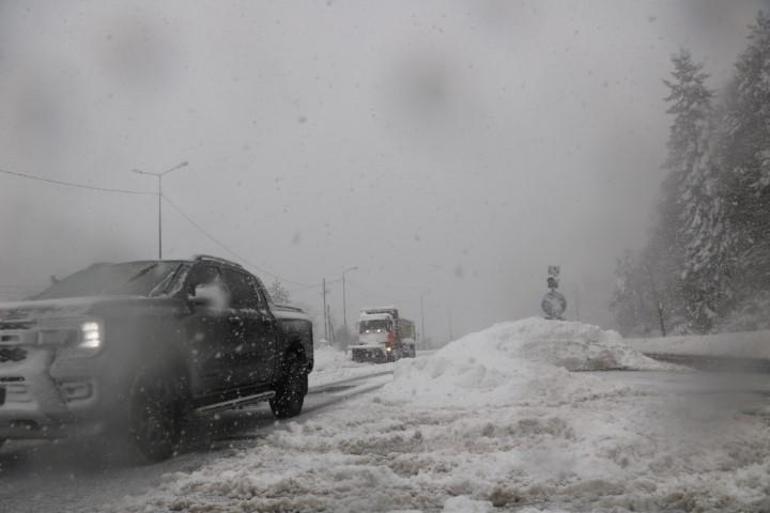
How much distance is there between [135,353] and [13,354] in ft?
2.93

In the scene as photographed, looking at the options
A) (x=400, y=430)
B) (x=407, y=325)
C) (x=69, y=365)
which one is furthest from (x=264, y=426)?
(x=407, y=325)

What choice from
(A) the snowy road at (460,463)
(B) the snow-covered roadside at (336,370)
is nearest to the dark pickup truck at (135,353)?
(A) the snowy road at (460,463)

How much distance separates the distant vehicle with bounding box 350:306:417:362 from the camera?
105 feet

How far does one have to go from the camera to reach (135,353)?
554 cm

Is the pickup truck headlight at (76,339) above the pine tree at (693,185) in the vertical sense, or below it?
below

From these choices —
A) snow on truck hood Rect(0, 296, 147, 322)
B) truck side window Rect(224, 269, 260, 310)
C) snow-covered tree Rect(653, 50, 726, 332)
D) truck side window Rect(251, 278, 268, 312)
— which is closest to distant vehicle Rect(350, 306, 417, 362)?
snow-covered tree Rect(653, 50, 726, 332)

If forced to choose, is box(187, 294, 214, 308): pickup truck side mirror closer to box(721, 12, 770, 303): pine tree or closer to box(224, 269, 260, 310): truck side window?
box(224, 269, 260, 310): truck side window

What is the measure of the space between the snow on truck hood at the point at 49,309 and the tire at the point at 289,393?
134 inches

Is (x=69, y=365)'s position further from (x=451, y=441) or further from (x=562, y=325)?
(x=562, y=325)

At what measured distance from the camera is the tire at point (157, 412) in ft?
17.9

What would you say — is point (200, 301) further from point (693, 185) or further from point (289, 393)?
point (693, 185)

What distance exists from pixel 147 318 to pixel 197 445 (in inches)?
62.9

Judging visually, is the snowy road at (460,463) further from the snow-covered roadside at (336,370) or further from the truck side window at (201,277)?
the snow-covered roadside at (336,370)

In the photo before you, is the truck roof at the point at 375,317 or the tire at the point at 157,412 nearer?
the tire at the point at 157,412
